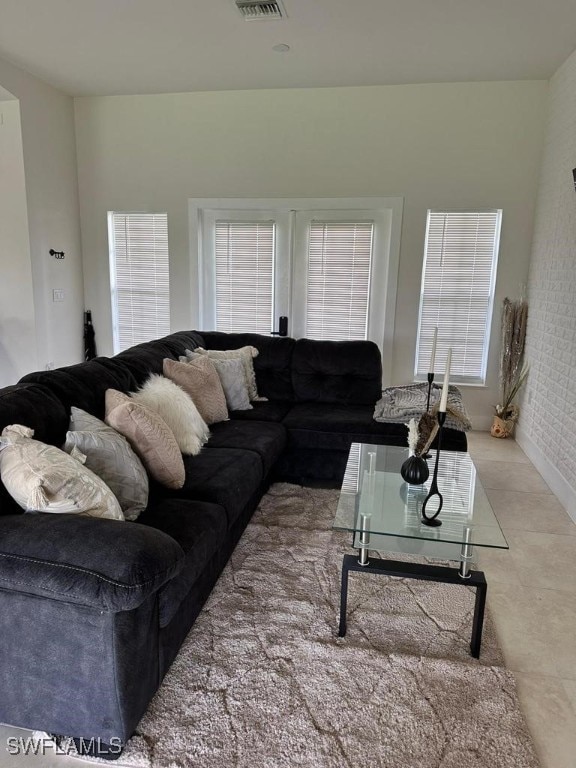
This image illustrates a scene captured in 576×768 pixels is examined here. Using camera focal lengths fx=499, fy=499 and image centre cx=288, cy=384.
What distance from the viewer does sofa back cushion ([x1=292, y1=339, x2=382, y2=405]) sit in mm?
3756

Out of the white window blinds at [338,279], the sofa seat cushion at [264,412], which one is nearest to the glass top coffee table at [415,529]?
the sofa seat cushion at [264,412]

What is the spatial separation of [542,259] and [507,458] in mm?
1671

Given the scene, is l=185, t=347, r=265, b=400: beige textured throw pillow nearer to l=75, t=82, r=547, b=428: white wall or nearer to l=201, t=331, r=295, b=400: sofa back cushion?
l=201, t=331, r=295, b=400: sofa back cushion

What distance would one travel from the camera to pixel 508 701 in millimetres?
1709

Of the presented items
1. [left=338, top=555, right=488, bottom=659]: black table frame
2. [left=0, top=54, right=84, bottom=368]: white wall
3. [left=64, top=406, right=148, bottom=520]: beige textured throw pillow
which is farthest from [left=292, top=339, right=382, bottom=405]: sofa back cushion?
[left=0, top=54, right=84, bottom=368]: white wall

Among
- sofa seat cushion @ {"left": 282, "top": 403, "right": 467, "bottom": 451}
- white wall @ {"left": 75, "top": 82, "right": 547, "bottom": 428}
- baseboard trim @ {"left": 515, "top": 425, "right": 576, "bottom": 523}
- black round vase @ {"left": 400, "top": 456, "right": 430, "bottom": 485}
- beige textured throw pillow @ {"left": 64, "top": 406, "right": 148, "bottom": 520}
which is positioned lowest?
baseboard trim @ {"left": 515, "top": 425, "right": 576, "bottom": 523}

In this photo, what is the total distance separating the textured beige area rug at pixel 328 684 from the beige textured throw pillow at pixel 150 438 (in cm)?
58

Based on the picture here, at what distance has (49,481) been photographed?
5.00 feet

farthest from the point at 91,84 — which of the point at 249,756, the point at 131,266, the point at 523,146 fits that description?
the point at 249,756

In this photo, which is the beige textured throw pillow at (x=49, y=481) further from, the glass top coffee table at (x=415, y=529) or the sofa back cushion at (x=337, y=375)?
the sofa back cushion at (x=337, y=375)

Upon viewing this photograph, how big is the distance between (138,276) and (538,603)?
4.50 meters

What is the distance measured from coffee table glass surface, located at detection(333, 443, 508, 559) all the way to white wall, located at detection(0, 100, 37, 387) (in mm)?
3430

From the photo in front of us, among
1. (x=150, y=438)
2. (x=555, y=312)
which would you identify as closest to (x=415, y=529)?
(x=150, y=438)

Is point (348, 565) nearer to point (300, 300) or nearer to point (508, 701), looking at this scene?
point (508, 701)
